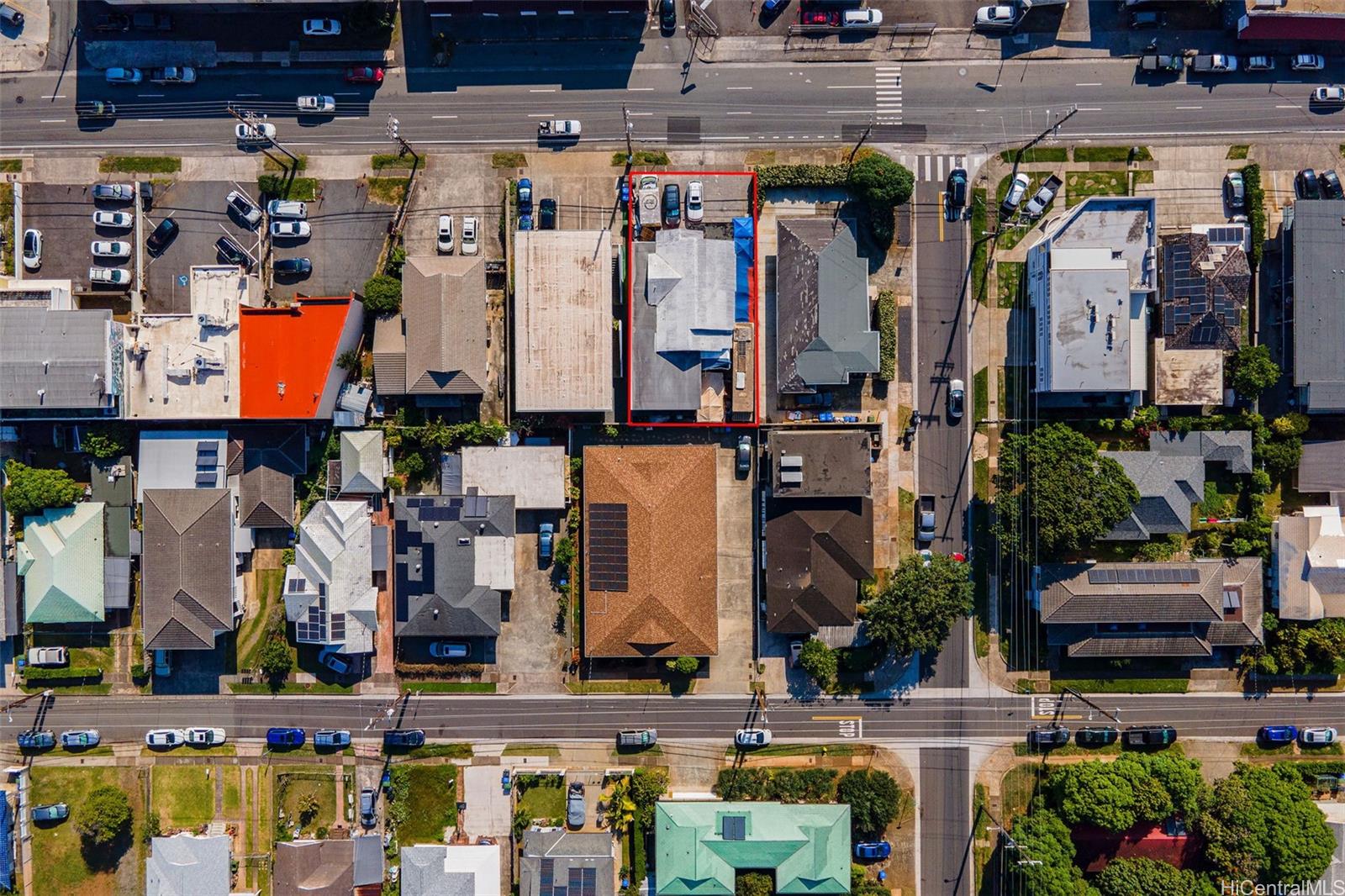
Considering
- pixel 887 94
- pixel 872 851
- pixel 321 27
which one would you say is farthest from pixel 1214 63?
pixel 321 27

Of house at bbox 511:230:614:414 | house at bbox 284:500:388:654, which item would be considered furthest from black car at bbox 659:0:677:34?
house at bbox 284:500:388:654

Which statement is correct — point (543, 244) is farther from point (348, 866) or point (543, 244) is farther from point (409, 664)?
point (348, 866)

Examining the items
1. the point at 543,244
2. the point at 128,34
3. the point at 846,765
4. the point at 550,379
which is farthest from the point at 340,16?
the point at 846,765

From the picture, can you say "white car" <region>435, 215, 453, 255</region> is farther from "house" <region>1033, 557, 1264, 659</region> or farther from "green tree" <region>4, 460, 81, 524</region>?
"house" <region>1033, 557, 1264, 659</region>

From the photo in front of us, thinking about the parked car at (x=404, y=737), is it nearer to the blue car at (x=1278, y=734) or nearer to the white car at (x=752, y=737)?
the white car at (x=752, y=737)

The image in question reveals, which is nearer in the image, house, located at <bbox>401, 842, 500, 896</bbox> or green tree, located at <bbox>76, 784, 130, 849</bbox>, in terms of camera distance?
green tree, located at <bbox>76, 784, 130, 849</bbox>

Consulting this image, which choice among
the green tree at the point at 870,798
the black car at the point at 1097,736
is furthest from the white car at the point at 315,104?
the black car at the point at 1097,736
